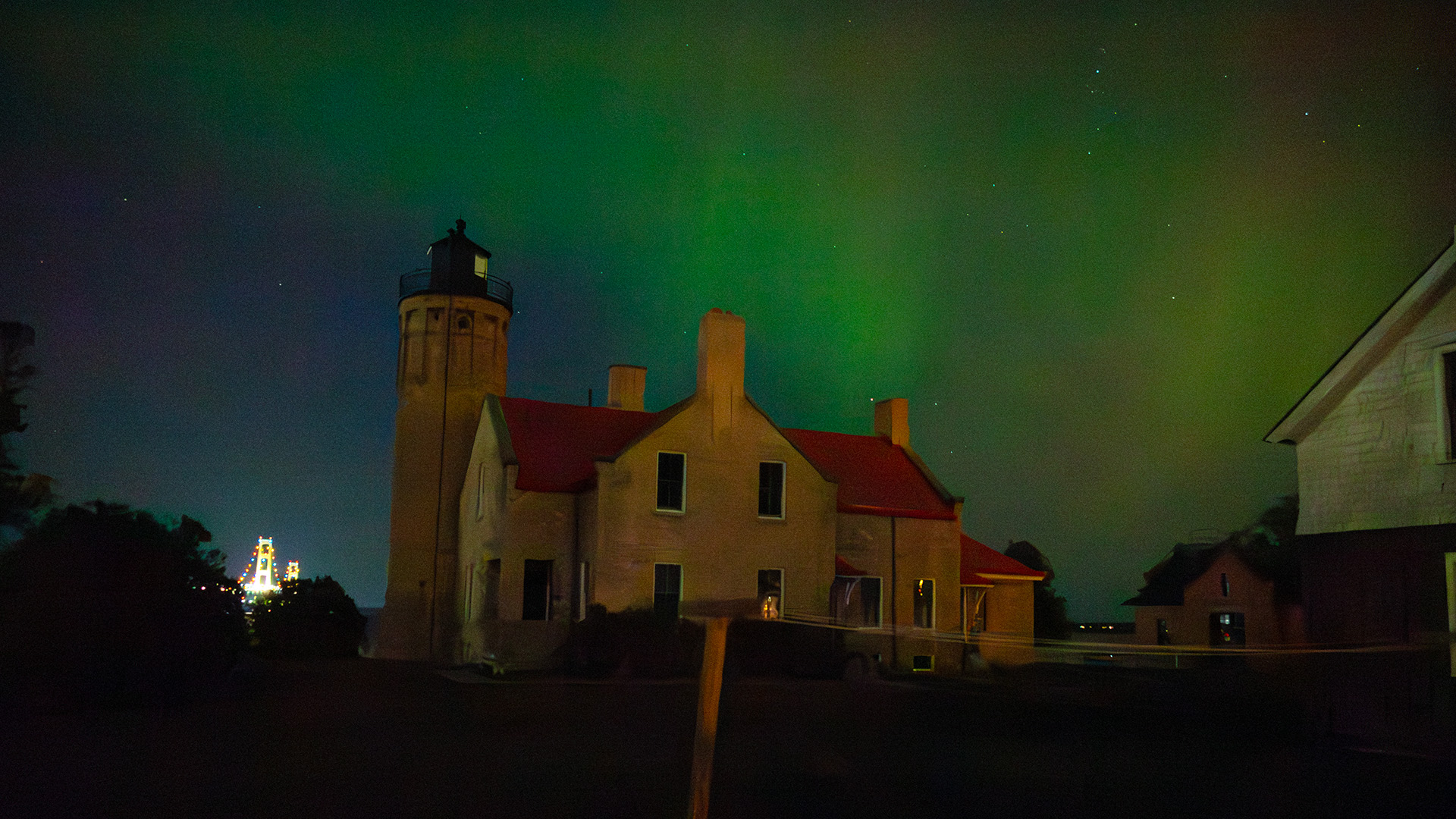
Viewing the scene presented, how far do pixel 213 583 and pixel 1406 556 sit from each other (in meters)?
20.0

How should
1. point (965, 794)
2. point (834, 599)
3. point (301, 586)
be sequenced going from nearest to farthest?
point (965, 794), point (834, 599), point (301, 586)

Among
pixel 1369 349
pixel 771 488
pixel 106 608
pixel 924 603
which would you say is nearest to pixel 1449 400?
pixel 1369 349

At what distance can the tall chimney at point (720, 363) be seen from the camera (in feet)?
89.7

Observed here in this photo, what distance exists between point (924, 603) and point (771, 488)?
6.38 metres

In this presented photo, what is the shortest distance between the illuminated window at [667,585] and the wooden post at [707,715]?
17.3 m

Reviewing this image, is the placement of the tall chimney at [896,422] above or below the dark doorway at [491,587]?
above

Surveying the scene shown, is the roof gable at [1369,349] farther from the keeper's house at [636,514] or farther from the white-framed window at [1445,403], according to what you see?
the keeper's house at [636,514]

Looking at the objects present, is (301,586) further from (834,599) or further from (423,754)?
(423,754)

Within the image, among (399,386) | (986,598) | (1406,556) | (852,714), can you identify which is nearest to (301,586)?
(399,386)

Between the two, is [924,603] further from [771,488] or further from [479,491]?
[479,491]

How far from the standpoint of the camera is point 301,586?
125 feet

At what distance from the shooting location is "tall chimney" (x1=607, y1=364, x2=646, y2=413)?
3397 cm

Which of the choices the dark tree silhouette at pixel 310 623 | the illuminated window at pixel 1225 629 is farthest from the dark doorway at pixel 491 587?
the illuminated window at pixel 1225 629

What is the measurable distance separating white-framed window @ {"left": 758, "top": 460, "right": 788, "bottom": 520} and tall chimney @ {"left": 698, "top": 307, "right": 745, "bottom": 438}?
165 centimetres
